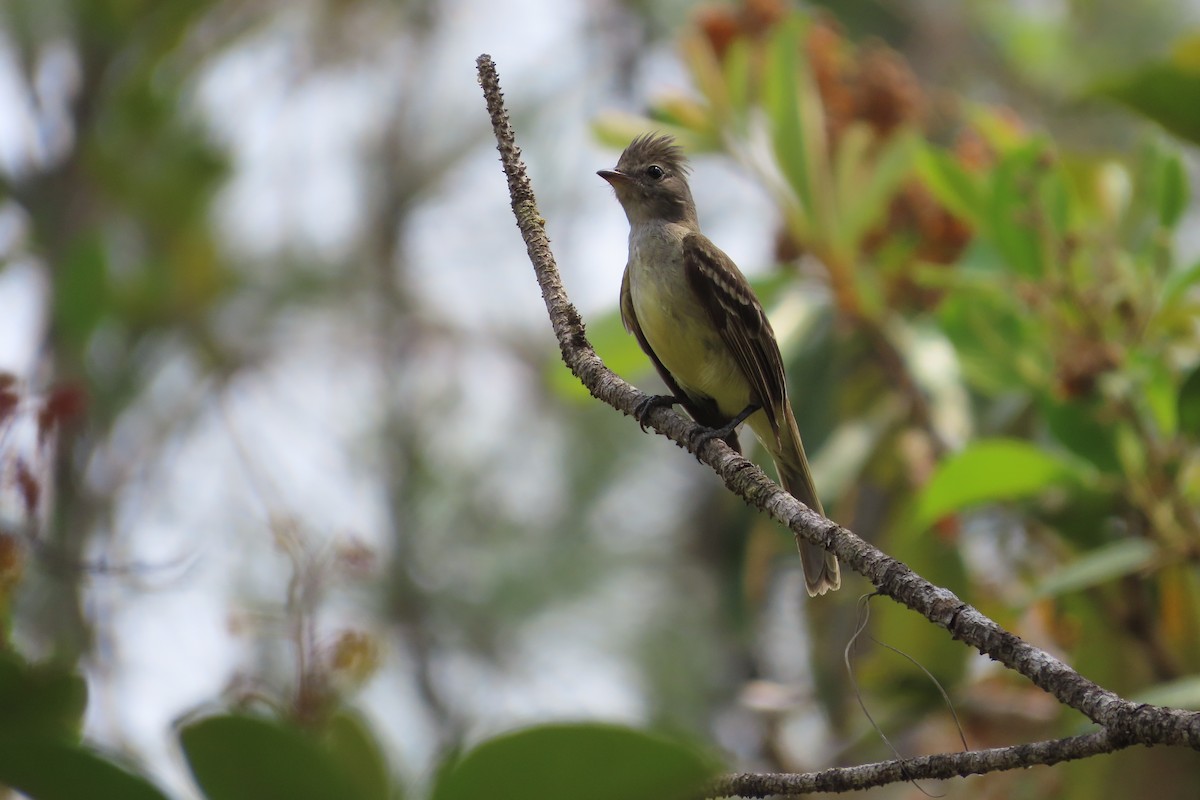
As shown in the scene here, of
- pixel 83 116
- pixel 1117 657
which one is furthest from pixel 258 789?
pixel 83 116

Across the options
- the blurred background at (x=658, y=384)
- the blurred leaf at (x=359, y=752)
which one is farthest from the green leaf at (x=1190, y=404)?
the blurred leaf at (x=359, y=752)

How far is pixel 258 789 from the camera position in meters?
1.26

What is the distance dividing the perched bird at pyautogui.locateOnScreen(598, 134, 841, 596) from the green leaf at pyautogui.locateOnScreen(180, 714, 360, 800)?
8.93 feet

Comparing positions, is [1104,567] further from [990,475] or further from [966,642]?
[966,642]

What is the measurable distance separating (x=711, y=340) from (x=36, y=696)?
2.86 metres

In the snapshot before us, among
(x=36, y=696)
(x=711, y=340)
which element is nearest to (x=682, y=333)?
(x=711, y=340)

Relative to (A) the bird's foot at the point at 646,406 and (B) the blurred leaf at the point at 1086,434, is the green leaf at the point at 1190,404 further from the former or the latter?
(A) the bird's foot at the point at 646,406

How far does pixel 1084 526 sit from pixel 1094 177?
1522 millimetres

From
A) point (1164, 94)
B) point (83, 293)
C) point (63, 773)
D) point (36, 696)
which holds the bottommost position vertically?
point (63, 773)

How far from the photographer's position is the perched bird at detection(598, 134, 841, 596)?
13.3 feet

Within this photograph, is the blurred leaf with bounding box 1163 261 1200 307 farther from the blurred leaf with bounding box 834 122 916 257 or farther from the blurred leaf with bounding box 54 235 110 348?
the blurred leaf with bounding box 54 235 110 348

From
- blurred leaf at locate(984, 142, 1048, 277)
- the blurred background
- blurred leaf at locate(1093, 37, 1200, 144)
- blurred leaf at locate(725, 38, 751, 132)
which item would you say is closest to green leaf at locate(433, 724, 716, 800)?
the blurred background

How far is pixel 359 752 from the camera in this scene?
1614 millimetres

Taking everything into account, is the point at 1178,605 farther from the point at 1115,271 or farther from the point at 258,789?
the point at 258,789
